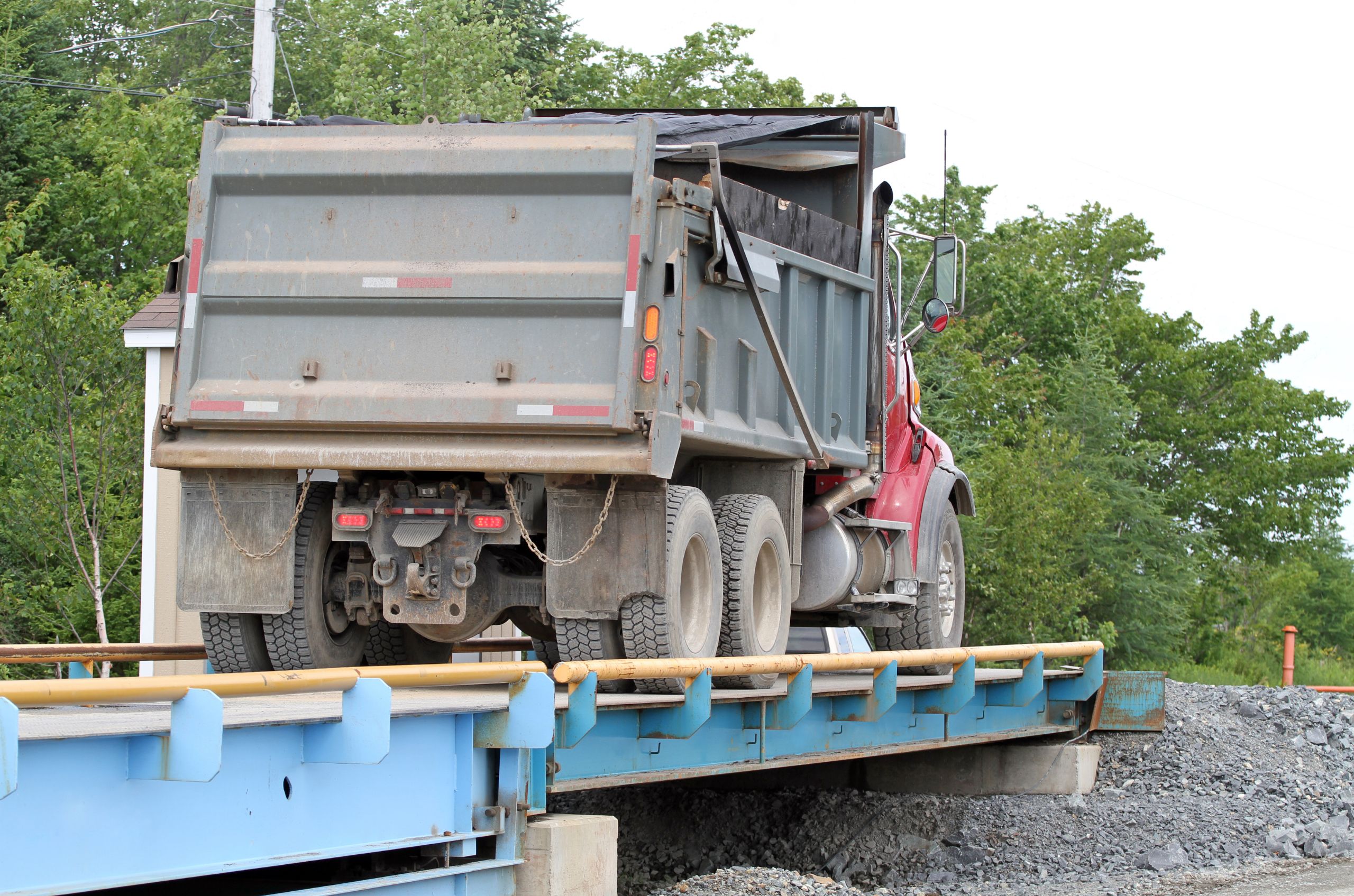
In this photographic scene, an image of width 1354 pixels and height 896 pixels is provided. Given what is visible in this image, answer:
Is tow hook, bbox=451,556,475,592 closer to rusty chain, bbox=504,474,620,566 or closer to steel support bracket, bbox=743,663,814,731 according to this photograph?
rusty chain, bbox=504,474,620,566

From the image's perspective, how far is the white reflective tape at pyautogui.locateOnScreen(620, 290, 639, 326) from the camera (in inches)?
281

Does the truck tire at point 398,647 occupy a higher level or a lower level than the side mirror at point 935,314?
lower

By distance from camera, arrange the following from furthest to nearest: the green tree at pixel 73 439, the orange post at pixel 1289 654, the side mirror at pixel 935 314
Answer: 1. the orange post at pixel 1289 654
2. the green tree at pixel 73 439
3. the side mirror at pixel 935 314

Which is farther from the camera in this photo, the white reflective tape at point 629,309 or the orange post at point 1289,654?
the orange post at point 1289,654

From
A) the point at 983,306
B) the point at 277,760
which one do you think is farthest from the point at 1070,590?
the point at 277,760

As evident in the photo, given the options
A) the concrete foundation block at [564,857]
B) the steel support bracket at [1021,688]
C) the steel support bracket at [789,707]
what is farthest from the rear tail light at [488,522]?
the steel support bracket at [1021,688]

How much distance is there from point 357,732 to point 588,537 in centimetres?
237

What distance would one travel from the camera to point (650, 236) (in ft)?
23.8

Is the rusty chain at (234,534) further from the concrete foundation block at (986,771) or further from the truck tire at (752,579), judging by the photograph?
the concrete foundation block at (986,771)

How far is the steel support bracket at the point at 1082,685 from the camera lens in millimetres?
12727

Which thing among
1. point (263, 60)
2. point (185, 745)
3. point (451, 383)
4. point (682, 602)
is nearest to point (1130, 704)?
point (682, 602)

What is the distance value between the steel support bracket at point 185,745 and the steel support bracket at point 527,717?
1597 millimetres

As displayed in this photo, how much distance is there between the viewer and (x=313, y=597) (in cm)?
784

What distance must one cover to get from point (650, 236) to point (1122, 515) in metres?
23.8
